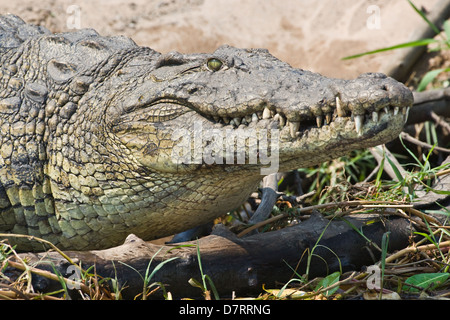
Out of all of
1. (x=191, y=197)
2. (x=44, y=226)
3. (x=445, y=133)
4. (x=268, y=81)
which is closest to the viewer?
(x=268, y=81)

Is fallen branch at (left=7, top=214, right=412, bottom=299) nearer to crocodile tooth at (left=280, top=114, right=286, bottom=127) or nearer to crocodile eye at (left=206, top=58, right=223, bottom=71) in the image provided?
crocodile tooth at (left=280, top=114, right=286, bottom=127)

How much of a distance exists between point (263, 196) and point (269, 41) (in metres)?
2.81

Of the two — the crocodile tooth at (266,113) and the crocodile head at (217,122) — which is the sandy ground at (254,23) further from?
the crocodile tooth at (266,113)

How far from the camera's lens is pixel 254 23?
610 cm

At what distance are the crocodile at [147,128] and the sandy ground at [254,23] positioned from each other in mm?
2609

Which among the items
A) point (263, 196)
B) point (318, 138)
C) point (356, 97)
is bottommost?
point (263, 196)

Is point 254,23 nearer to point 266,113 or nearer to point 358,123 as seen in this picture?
point 266,113

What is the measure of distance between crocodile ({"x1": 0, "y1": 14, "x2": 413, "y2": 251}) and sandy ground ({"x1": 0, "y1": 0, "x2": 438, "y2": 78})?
2.61 meters

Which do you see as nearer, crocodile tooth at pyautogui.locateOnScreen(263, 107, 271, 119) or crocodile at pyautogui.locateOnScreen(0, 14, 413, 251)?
crocodile at pyautogui.locateOnScreen(0, 14, 413, 251)

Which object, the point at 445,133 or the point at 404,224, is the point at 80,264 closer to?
the point at 404,224

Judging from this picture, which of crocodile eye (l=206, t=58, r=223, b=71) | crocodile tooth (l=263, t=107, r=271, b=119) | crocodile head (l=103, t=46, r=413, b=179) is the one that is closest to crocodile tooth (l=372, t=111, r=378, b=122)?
crocodile head (l=103, t=46, r=413, b=179)

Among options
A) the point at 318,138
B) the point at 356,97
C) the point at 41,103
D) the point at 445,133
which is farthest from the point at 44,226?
the point at 445,133

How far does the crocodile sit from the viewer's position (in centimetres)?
245

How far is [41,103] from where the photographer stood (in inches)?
127
